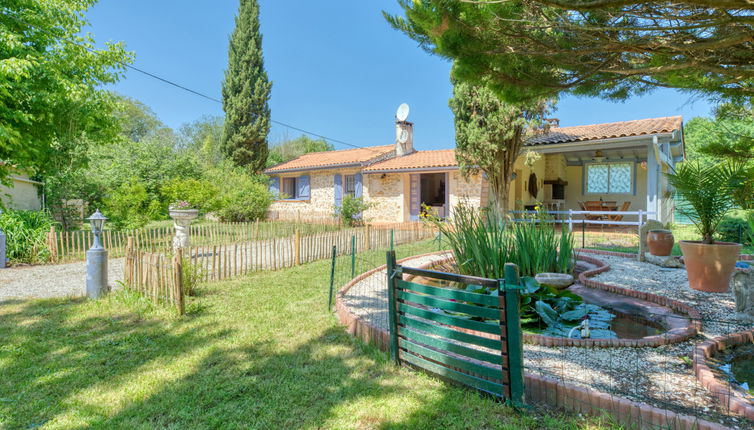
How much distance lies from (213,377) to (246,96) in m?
24.4

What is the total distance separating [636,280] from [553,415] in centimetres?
448

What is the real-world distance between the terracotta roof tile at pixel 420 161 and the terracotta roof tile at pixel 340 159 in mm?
825

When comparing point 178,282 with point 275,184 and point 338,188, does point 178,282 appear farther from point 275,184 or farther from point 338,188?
point 275,184

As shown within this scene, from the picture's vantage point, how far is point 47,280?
21.7 feet

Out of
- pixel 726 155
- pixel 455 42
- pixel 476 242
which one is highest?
pixel 455 42

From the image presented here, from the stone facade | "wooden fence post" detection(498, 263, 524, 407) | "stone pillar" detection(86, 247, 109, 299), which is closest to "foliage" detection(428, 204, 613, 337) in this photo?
"wooden fence post" detection(498, 263, 524, 407)

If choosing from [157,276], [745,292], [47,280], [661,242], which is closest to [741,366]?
[745,292]

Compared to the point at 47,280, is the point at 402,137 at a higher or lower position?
higher

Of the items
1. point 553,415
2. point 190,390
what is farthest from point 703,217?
point 190,390

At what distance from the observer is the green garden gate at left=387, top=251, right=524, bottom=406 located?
2.32m

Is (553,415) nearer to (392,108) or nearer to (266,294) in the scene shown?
(266,294)

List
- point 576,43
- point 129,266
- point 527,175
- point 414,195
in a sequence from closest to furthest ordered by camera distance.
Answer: point 576,43 → point 129,266 → point 527,175 → point 414,195

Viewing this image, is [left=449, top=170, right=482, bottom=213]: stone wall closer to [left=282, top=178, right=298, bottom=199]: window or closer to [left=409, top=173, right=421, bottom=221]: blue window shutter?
[left=409, top=173, right=421, bottom=221]: blue window shutter

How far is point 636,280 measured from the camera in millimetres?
5844
